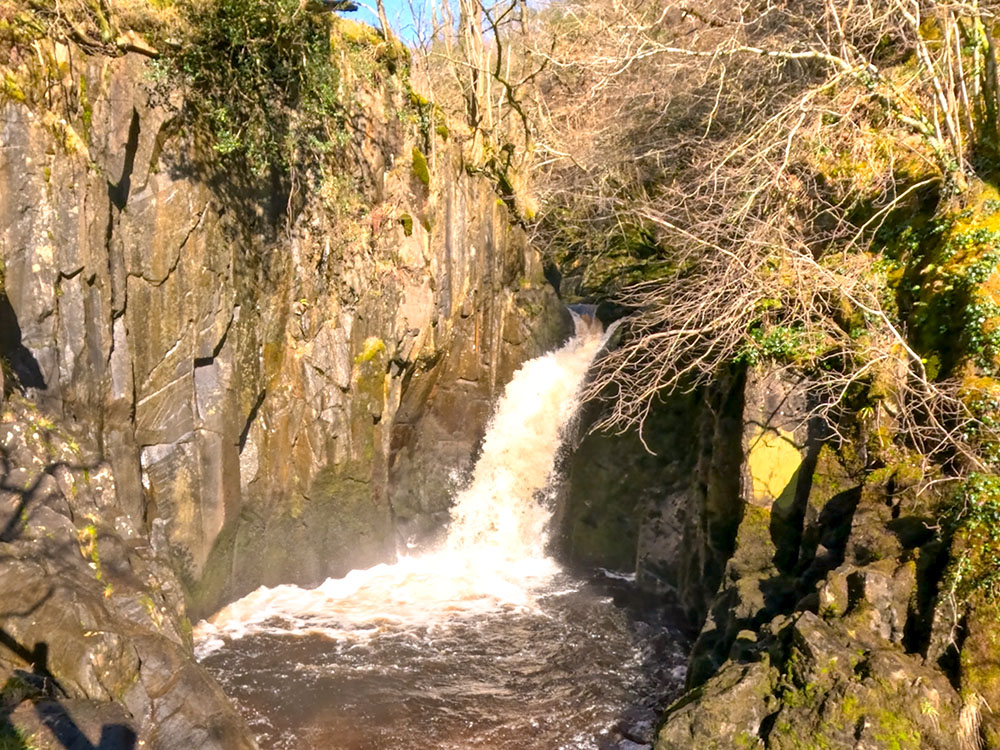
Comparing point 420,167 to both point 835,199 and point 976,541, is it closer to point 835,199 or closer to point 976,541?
point 835,199

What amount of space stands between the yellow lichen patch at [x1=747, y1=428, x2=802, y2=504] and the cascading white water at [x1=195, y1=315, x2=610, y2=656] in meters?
4.08

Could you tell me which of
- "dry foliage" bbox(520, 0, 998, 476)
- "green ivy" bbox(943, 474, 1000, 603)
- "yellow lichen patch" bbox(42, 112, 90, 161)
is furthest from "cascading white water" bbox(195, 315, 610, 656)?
"green ivy" bbox(943, 474, 1000, 603)

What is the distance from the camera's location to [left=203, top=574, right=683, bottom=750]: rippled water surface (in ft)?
24.3

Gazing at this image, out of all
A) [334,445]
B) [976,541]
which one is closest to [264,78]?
[334,445]

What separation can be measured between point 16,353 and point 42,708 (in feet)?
11.2

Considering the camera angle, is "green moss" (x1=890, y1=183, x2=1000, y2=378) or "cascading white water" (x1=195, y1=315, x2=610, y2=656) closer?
"green moss" (x1=890, y1=183, x2=1000, y2=378)

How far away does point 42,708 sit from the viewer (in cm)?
473

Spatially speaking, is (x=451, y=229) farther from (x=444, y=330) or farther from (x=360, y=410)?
(x=360, y=410)

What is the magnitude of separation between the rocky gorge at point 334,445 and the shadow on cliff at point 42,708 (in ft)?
0.06

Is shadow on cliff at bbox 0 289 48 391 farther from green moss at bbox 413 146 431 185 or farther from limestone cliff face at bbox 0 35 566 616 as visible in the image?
green moss at bbox 413 146 431 185

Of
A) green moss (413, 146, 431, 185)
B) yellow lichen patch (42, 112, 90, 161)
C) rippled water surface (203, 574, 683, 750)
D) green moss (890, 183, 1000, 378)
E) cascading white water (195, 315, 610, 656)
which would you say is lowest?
rippled water surface (203, 574, 683, 750)

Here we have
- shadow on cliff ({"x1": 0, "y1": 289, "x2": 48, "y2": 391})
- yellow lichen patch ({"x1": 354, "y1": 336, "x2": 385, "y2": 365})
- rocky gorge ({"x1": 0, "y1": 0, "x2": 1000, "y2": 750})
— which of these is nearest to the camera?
rocky gorge ({"x1": 0, "y1": 0, "x2": 1000, "y2": 750})

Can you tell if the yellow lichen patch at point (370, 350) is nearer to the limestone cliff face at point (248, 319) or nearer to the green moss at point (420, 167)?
the limestone cliff face at point (248, 319)

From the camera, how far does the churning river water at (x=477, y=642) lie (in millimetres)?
7562
